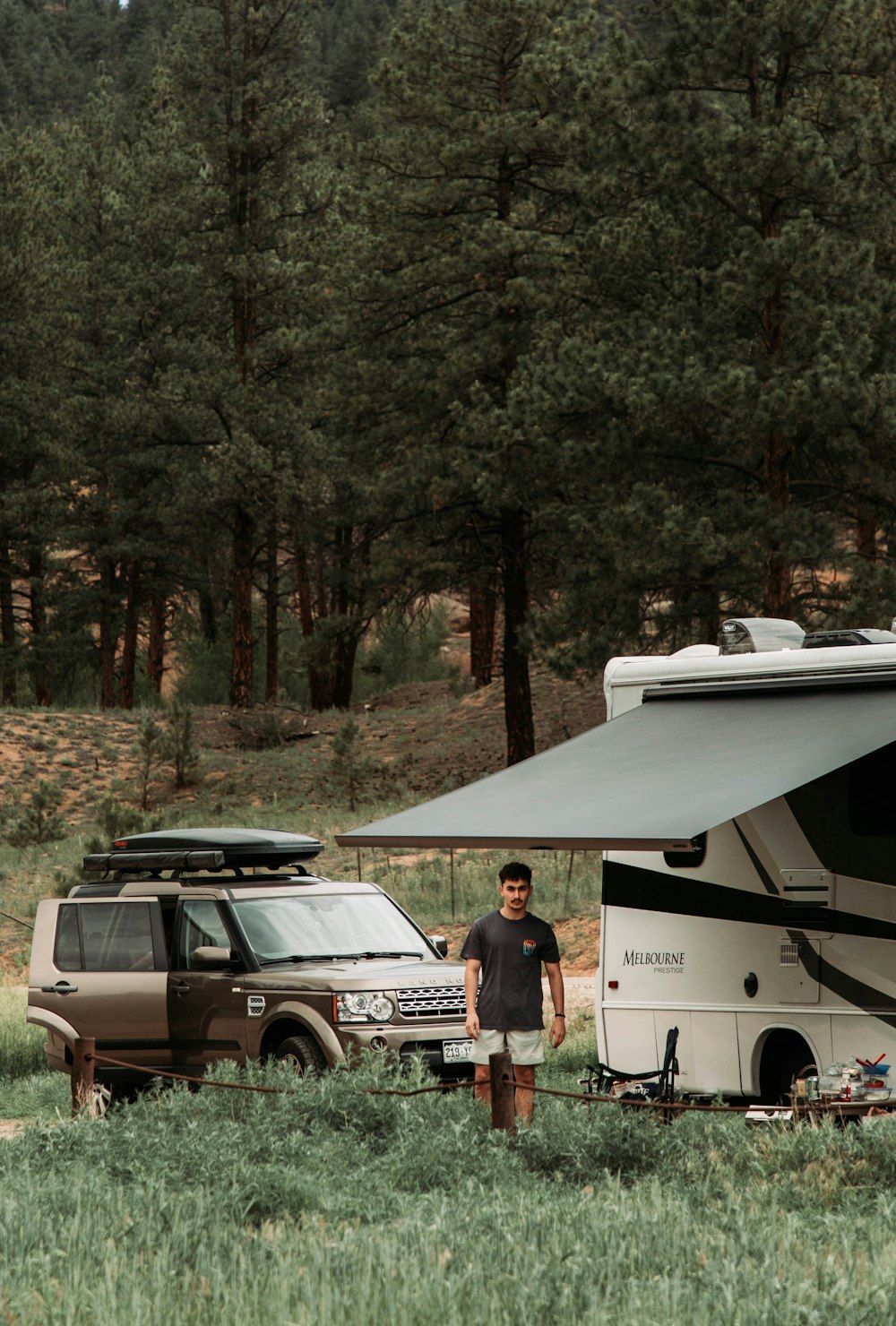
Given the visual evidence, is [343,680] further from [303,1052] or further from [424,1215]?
[424,1215]

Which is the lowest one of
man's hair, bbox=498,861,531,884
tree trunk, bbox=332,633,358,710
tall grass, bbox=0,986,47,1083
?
tall grass, bbox=0,986,47,1083

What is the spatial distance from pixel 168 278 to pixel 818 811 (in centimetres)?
3563

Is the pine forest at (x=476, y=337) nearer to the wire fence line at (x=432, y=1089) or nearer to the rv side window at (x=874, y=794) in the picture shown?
the rv side window at (x=874, y=794)

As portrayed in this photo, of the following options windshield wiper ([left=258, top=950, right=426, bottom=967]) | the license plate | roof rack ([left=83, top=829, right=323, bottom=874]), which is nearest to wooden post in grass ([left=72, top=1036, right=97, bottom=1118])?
windshield wiper ([left=258, top=950, right=426, bottom=967])

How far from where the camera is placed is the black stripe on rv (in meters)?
8.92

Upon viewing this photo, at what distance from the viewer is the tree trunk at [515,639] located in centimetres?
3244

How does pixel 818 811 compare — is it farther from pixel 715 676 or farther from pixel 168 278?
pixel 168 278

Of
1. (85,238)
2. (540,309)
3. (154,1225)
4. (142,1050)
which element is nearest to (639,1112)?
(154,1225)

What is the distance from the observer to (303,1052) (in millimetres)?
11109

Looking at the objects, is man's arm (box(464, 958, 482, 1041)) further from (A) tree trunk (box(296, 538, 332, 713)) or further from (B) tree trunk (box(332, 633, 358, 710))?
(B) tree trunk (box(332, 633, 358, 710))

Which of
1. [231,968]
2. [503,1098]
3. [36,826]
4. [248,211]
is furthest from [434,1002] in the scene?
[248,211]

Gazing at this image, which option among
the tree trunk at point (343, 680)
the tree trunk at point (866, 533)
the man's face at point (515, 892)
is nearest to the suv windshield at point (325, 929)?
the man's face at point (515, 892)

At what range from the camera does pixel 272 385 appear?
1620 inches

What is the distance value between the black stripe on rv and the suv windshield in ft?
7.55
